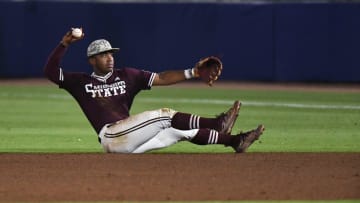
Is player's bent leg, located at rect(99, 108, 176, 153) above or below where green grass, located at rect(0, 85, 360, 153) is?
above

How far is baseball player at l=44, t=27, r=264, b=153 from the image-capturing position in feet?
36.0

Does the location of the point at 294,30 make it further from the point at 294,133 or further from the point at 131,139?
the point at 131,139

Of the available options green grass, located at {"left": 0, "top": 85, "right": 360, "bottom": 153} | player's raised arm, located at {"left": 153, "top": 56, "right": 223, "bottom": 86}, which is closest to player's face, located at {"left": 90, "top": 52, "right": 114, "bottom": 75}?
player's raised arm, located at {"left": 153, "top": 56, "right": 223, "bottom": 86}

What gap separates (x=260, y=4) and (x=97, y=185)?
15524 mm

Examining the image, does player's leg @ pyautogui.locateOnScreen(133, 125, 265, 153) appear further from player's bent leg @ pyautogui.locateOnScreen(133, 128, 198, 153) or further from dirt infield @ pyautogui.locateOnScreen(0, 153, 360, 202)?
dirt infield @ pyautogui.locateOnScreen(0, 153, 360, 202)

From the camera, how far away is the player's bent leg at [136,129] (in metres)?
11.0

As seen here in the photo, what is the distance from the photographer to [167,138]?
36.6 feet

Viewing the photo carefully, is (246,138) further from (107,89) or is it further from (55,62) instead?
(55,62)

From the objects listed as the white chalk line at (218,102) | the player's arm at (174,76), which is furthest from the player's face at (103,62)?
the white chalk line at (218,102)

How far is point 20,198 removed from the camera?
8656 mm

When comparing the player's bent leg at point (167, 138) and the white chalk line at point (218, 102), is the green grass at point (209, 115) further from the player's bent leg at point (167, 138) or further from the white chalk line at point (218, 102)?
the player's bent leg at point (167, 138)

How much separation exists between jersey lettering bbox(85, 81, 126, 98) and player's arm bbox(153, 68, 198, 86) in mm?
353

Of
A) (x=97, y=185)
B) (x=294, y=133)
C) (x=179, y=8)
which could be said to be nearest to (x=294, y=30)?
(x=179, y=8)

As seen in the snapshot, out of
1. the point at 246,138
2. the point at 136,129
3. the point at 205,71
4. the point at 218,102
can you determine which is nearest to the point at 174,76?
the point at 205,71
